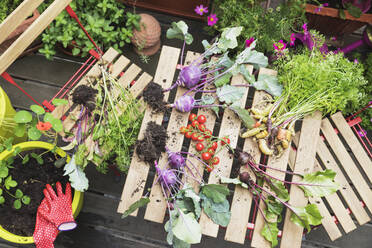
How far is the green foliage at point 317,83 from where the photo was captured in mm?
1702

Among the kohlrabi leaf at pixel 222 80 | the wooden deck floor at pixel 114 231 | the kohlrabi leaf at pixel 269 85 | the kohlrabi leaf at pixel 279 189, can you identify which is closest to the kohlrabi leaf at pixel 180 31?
the kohlrabi leaf at pixel 222 80

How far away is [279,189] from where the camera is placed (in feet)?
5.34

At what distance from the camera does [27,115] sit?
159cm

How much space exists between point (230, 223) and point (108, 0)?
6.11 ft

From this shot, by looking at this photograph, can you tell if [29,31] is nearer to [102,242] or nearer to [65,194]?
[65,194]

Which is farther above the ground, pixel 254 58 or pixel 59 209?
pixel 254 58

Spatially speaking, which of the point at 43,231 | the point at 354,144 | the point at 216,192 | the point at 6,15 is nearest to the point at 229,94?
the point at 216,192

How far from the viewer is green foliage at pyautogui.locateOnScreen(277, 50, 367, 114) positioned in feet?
5.58

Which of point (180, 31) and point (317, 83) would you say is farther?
point (180, 31)

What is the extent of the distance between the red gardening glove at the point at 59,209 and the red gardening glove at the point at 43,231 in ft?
0.13

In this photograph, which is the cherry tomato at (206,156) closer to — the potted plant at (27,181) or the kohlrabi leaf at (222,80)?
the kohlrabi leaf at (222,80)

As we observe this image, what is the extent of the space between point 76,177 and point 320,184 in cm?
139

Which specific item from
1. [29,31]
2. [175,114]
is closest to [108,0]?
[29,31]

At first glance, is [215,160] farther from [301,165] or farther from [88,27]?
[88,27]
